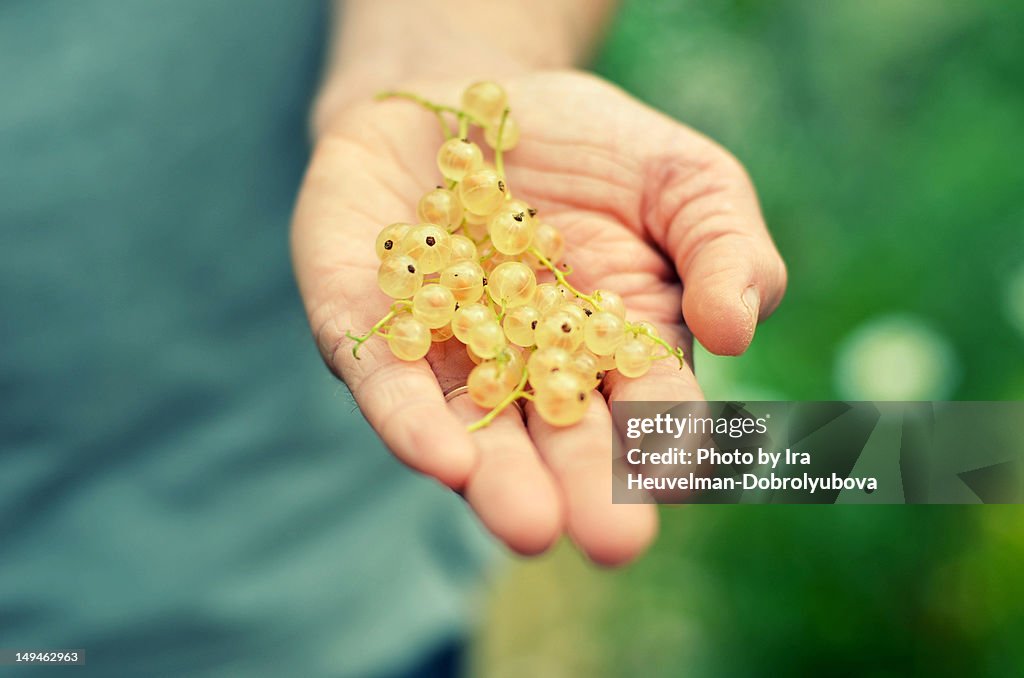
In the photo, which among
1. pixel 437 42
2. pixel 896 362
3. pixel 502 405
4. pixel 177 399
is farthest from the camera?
pixel 896 362

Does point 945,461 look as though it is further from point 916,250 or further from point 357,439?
point 357,439

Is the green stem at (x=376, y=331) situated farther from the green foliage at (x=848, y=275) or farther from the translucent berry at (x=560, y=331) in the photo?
the green foliage at (x=848, y=275)

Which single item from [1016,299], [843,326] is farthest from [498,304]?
[1016,299]

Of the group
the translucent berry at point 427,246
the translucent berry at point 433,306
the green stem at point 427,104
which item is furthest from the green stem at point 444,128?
the translucent berry at point 433,306

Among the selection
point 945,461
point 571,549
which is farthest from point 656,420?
point 571,549

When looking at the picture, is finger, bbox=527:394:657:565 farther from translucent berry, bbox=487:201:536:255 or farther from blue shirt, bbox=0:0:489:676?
blue shirt, bbox=0:0:489:676

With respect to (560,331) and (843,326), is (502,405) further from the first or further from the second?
(843,326)
